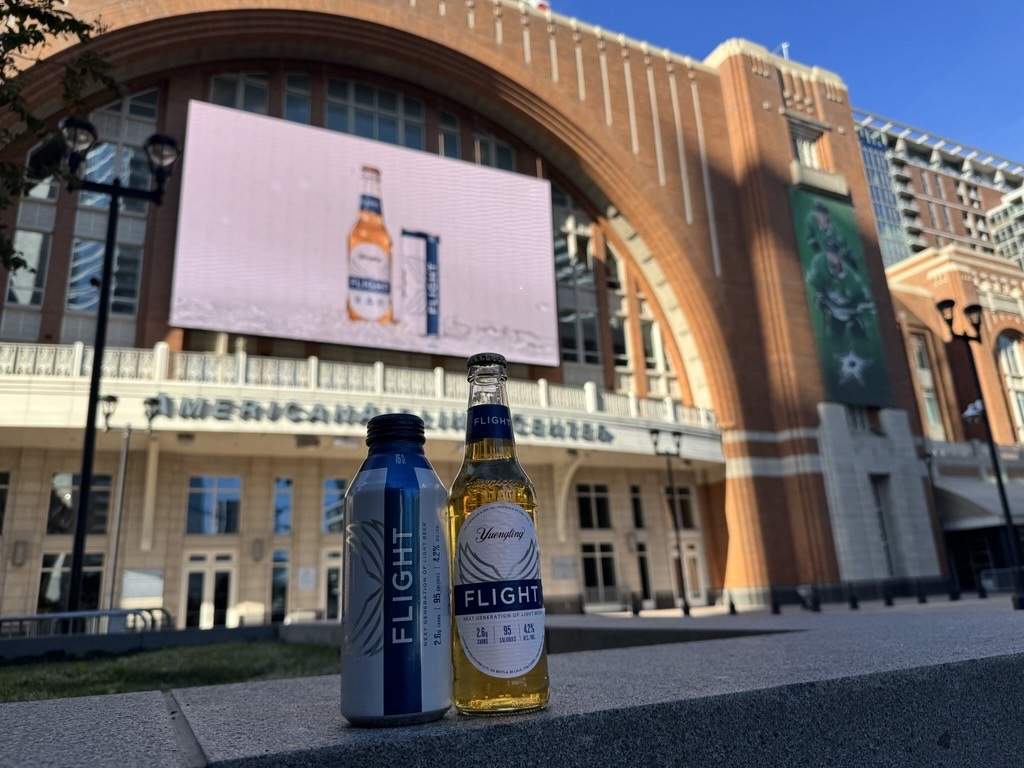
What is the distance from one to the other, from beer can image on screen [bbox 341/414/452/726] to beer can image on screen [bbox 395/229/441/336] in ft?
74.3

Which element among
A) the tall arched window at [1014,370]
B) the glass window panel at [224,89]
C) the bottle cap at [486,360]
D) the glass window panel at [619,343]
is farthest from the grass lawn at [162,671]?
the tall arched window at [1014,370]

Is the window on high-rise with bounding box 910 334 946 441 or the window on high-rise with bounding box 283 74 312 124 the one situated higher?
the window on high-rise with bounding box 283 74 312 124

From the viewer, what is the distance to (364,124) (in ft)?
90.0

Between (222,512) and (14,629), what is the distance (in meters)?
6.54

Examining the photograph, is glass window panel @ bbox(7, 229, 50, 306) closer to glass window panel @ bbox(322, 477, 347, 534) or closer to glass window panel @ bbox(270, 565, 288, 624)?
glass window panel @ bbox(322, 477, 347, 534)

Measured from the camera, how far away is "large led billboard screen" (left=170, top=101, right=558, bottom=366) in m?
21.8

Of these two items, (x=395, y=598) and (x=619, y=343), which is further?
(x=619, y=343)

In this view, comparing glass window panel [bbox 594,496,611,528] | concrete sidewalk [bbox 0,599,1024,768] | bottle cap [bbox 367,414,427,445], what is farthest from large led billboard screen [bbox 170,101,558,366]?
bottle cap [bbox 367,414,427,445]

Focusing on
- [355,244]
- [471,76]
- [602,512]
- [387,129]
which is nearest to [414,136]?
[387,129]

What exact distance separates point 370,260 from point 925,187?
3028 inches

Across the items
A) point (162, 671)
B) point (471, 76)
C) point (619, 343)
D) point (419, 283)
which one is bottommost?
point (162, 671)

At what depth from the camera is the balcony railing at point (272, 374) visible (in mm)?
18031

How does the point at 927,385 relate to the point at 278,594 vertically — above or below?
above

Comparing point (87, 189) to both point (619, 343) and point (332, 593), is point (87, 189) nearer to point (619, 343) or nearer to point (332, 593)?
point (332, 593)
